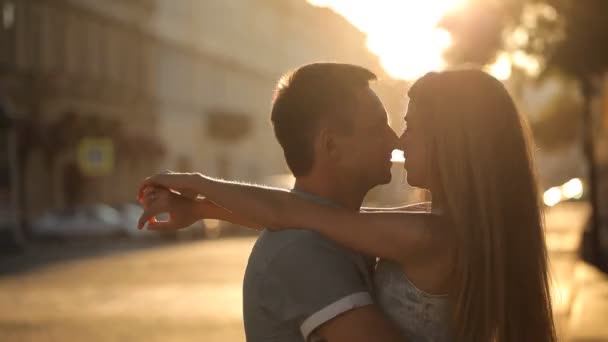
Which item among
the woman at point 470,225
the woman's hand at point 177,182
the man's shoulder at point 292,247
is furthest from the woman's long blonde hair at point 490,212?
the woman's hand at point 177,182

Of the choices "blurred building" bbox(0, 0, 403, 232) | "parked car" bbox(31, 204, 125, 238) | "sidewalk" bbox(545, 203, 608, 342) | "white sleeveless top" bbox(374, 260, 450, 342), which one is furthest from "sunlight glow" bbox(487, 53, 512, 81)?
"blurred building" bbox(0, 0, 403, 232)

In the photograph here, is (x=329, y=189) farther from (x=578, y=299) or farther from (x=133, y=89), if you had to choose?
(x=133, y=89)

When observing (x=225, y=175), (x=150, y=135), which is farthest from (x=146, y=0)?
(x=225, y=175)

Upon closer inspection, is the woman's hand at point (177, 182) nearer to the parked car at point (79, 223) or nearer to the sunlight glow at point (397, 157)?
the sunlight glow at point (397, 157)

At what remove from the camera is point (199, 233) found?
143 ft

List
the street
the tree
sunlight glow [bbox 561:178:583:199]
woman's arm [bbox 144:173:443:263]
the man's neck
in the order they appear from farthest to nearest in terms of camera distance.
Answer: sunlight glow [bbox 561:178:583:199] < the tree < the street < the man's neck < woman's arm [bbox 144:173:443:263]

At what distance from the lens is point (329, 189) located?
348 centimetres

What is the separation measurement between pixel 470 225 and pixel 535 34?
49.8 feet

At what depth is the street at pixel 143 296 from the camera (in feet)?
48.5

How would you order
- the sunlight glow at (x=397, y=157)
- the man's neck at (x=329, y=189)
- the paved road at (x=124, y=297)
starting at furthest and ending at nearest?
the paved road at (x=124, y=297) < the sunlight glow at (x=397, y=157) < the man's neck at (x=329, y=189)

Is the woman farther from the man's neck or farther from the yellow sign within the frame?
the yellow sign

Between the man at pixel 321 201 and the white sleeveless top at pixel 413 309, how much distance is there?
0.07 m

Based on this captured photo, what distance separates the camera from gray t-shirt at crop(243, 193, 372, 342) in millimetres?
3070

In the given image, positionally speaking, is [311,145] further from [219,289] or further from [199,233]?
[199,233]
